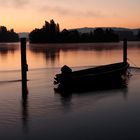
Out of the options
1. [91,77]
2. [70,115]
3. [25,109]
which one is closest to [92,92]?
[91,77]

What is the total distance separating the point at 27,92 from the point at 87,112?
6.83 meters

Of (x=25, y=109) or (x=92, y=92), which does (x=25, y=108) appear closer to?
(x=25, y=109)

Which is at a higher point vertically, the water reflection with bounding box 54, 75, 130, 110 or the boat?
the boat

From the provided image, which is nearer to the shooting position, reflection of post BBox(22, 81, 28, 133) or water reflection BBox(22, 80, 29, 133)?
water reflection BBox(22, 80, 29, 133)

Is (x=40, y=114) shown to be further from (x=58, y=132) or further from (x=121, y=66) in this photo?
(x=121, y=66)

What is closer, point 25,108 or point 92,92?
point 25,108

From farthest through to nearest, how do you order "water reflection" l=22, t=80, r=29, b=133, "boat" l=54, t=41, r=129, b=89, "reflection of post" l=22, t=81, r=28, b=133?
"boat" l=54, t=41, r=129, b=89 → "reflection of post" l=22, t=81, r=28, b=133 → "water reflection" l=22, t=80, r=29, b=133

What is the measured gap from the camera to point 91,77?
2298 centimetres

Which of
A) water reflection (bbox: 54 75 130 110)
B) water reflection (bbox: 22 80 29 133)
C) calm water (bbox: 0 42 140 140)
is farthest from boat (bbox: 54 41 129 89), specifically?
water reflection (bbox: 22 80 29 133)

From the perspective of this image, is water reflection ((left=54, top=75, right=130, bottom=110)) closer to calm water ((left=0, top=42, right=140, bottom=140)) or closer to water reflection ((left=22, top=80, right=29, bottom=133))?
calm water ((left=0, top=42, right=140, bottom=140))

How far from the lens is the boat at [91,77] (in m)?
22.3

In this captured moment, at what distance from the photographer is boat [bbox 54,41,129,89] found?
22312mm

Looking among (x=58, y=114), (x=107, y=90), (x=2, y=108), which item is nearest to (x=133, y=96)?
(x=107, y=90)

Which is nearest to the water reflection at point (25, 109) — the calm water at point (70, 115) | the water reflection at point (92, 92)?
the calm water at point (70, 115)
